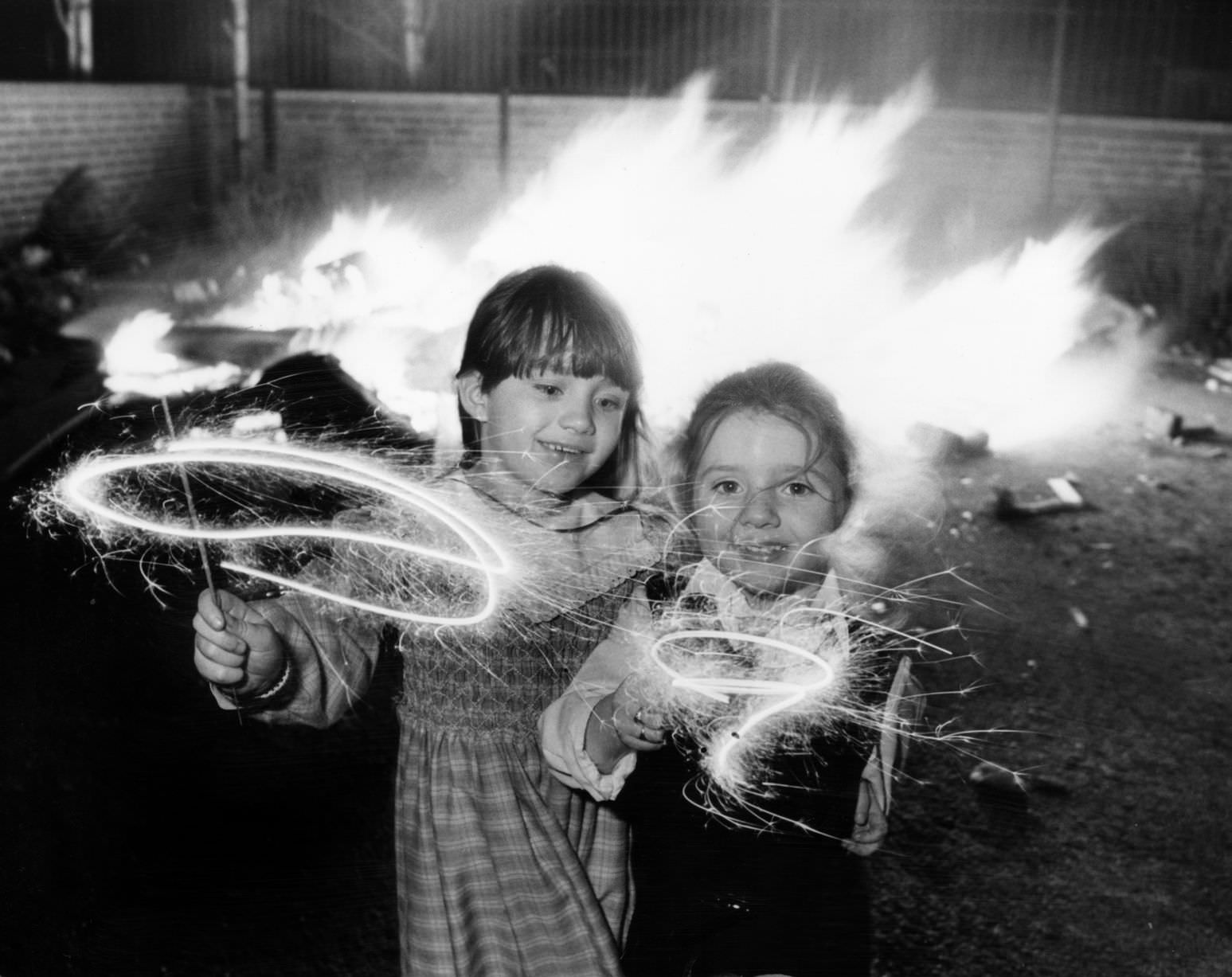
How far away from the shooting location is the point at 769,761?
7.02 feet

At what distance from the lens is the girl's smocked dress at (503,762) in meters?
1.97

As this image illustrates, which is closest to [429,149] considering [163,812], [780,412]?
[163,812]

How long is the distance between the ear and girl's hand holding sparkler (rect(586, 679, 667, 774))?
0.61 metres

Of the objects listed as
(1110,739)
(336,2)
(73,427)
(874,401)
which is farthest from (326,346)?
(336,2)

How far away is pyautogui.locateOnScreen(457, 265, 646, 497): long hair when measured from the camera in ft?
7.06

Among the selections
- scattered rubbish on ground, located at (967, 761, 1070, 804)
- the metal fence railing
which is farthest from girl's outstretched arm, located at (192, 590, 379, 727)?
the metal fence railing

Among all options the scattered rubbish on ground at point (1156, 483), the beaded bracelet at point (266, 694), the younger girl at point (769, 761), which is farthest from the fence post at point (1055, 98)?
the beaded bracelet at point (266, 694)

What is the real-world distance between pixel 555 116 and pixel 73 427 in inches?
330

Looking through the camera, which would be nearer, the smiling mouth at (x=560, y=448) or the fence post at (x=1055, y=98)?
the smiling mouth at (x=560, y=448)

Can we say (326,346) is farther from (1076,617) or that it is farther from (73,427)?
(1076,617)

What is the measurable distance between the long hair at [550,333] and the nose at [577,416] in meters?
0.05

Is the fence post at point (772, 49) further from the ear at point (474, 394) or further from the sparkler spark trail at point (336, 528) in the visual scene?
the sparkler spark trail at point (336, 528)

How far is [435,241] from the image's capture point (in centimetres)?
1158

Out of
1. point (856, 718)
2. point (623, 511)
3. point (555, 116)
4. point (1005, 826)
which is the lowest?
point (1005, 826)
